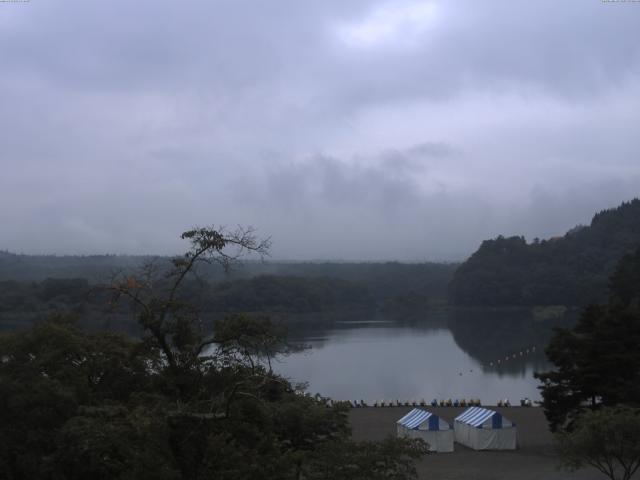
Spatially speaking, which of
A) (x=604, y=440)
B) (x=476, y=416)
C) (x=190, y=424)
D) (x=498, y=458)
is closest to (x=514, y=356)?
(x=476, y=416)

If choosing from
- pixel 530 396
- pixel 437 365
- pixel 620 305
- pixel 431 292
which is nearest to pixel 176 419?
pixel 620 305

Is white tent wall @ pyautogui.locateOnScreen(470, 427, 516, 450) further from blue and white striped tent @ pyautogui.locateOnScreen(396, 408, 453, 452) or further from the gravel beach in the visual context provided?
blue and white striped tent @ pyautogui.locateOnScreen(396, 408, 453, 452)

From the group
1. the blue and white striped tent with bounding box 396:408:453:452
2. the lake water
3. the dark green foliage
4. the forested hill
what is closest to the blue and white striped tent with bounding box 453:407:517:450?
the blue and white striped tent with bounding box 396:408:453:452

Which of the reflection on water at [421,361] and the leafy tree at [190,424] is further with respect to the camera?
the reflection on water at [421,361]

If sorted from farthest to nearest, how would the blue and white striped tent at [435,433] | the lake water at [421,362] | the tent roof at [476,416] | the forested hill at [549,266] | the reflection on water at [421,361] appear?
the forested hill at [549,266], the reflection on water at [421,361], the lake water at [421,362], the tent roof at [476,416], the blue and white striped tent at [435,433]

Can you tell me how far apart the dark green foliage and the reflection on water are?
9.32m

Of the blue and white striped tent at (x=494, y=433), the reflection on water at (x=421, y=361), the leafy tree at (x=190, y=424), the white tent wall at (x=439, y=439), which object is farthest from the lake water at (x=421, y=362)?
the leafy tree at (x=190, y=424)

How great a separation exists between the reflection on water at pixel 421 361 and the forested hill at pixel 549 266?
15352mm

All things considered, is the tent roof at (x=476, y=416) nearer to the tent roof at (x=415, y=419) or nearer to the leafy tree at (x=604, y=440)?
the tent roof at (x=415, y=419)

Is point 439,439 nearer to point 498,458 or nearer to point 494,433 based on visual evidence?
point 494,433

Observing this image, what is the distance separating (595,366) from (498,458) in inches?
97.5

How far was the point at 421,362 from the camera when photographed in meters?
34.6

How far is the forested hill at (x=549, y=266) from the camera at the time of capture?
70438mm

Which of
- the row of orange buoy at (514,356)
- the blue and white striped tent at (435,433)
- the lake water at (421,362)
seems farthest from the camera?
the row of orange buoy at (514,356)
